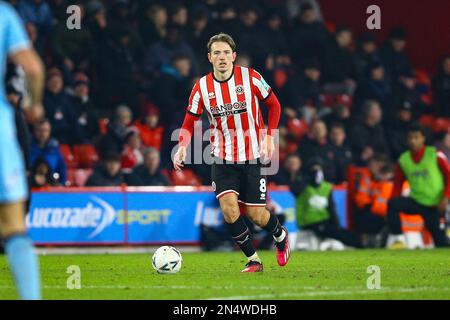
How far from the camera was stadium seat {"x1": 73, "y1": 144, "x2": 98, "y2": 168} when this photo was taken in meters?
15.4

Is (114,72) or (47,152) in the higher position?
(114,72)

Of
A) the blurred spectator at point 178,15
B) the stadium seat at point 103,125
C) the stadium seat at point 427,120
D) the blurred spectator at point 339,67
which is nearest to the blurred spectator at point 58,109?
the stadium seat at point 103,125

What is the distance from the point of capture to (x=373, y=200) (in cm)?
1538

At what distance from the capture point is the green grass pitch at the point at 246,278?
26.6 ft

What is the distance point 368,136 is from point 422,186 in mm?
2694

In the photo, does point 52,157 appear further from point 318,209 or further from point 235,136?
point 235,136

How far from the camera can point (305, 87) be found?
1764 centimetres

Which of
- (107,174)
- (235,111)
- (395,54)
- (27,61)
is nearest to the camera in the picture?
(27,61)

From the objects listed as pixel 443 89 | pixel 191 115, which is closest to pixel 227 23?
pixel 443 89

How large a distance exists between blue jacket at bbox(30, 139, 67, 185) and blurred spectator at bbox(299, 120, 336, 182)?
12.1ft

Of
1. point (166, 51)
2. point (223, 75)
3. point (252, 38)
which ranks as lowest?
point (223, 75)

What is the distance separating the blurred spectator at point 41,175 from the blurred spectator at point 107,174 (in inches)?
24.9

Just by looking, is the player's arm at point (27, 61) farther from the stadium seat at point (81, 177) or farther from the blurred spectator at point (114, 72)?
the blurred spectator at point (114, 72)
